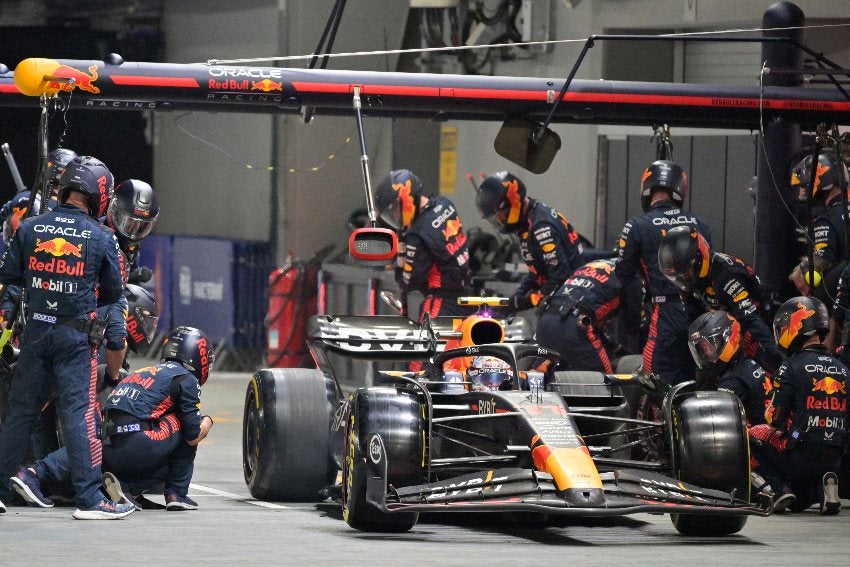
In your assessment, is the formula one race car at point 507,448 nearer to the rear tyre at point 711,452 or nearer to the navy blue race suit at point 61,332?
the rear tyre at point 711,452

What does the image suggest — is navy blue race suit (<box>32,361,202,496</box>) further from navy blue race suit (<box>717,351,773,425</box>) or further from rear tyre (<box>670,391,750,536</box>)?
navy blue race suit (<box>717,351,773,425</box>)

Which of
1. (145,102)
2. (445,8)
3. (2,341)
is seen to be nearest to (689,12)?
(445,8)

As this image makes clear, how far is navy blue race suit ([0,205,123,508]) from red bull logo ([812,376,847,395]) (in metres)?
4.43

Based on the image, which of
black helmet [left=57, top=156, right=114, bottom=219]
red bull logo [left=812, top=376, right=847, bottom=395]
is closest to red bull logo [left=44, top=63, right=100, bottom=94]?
black helmet [left=57, top=156, right=114, bottom=219]

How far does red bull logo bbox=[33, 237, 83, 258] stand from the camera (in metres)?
9.94

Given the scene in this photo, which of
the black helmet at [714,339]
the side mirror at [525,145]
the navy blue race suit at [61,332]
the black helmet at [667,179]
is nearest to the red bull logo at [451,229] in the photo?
the side mirror at [525,145]

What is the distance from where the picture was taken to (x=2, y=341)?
10.7 m

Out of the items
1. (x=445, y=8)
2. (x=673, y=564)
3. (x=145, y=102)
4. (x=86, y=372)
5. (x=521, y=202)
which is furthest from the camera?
(x=445, y=8)

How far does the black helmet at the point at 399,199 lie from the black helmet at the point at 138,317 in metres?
3.09

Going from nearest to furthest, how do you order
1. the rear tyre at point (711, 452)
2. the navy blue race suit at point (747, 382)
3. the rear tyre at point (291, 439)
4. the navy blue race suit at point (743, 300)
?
the rear tyre at point (711, 452) < the rear tyre at point (291, 439) < the navy blue race suit at point (747, 382) < the navy blue race suit at point (743, 300)

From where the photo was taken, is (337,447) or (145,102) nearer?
(337,447)

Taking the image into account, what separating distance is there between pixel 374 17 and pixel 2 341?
12.6 m

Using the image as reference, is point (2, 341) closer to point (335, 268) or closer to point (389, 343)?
point (389, 343)

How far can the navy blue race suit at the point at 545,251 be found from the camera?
14.4 meters
